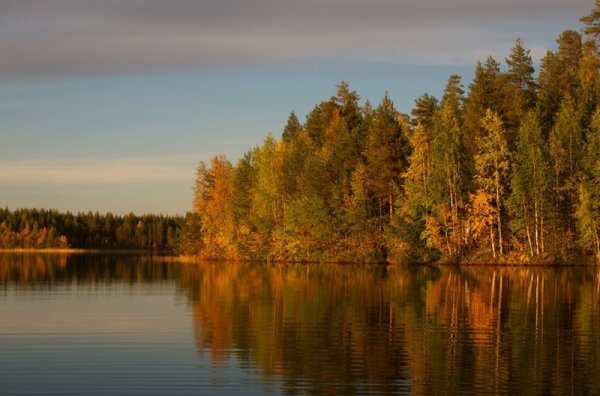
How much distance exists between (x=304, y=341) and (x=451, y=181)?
6529 centimetres

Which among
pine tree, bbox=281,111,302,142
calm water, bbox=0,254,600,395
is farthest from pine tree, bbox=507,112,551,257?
pine tree, bbox=281,111,302,142

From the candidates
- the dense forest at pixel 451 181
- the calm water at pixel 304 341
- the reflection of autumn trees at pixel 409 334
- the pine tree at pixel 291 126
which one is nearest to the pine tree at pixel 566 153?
the dense forest at pixel 451 181

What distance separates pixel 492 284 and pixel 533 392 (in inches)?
1501

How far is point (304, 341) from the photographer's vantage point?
29078 mm

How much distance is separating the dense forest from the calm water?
113ft

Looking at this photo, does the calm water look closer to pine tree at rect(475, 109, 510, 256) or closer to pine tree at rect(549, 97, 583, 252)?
pine tree at rect(475, 109, 510, 256)

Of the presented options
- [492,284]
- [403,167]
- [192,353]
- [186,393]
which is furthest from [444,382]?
[403,167]

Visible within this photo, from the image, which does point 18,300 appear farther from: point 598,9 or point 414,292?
point 598,9

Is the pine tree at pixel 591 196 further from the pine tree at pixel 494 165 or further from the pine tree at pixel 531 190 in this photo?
the pine tree at pixel 494 165

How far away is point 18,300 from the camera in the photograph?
46.7m

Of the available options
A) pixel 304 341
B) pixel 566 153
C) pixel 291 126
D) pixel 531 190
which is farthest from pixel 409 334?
pixel 291 126

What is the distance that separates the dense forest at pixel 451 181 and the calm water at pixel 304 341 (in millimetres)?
34440

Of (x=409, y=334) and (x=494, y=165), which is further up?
(x=494, y=165)

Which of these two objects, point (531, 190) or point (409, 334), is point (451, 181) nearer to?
point (531, 190)
